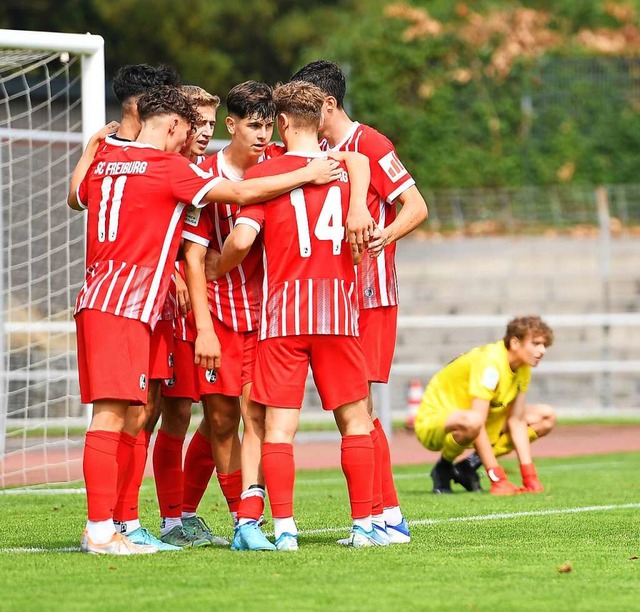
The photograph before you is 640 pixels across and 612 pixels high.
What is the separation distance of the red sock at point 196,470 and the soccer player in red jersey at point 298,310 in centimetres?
64

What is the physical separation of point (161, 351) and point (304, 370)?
677 mm

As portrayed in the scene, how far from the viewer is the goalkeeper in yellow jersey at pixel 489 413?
9.68 meters

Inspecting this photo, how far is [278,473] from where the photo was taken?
6172mm

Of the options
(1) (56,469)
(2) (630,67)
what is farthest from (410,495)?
(2) (630,67)

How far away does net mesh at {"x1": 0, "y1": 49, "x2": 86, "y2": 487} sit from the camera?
10.6 m

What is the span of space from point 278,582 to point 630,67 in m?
24.3

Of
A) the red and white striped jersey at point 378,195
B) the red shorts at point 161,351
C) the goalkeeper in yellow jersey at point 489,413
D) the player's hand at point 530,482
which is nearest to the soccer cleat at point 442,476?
the goalkeeper in yellow jersey at point 489,413

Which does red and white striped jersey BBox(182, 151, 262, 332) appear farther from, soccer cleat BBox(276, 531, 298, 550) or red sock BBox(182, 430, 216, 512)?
soccer cleat BBox(276, 531, 298, 550)

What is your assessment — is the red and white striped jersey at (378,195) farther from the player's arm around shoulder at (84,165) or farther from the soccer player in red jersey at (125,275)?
the player's arm around shoulder at (84,165)

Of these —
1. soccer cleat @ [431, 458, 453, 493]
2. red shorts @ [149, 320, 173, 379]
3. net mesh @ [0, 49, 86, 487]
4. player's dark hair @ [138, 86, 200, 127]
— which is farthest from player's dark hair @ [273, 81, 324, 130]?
soccer cleat @ [431, 458, 453, 493]

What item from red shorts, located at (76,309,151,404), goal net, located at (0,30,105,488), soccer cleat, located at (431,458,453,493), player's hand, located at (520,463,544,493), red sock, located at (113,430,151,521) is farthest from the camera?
soccer cleat, located at (431,458,453,493)

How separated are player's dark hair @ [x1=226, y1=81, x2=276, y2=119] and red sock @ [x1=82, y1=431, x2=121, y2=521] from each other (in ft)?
5.14

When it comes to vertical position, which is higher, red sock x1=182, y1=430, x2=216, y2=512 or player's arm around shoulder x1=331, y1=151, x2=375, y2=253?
player's arm around shoulder x1=331, y1=151, x2=375, y2=253

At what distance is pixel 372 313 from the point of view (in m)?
6.65
